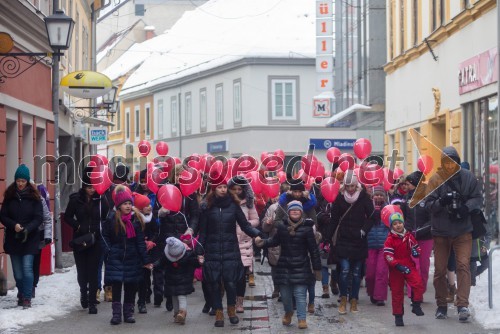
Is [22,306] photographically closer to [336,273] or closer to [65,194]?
[336,273]

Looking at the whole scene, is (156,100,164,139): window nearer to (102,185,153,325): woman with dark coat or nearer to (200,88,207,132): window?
(200,88,207,132): window

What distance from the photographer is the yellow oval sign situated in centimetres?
2038

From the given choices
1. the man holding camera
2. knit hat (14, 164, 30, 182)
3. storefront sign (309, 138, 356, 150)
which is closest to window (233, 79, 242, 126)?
storefront sign (309, 138, 356, 150)

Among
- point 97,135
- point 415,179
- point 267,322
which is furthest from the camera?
point 97,135

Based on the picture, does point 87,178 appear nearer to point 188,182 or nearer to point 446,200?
point 188,182

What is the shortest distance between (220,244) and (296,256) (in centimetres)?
92

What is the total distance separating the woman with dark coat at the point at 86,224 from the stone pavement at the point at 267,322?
443 mm

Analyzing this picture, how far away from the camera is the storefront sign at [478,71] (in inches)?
806

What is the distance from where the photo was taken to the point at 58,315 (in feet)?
43.9

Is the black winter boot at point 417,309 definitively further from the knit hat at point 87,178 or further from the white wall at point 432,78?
the white wall at point 432,78

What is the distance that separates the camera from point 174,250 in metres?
12.4

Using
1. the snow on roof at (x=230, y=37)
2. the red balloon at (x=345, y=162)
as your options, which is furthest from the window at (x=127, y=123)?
the red balloon at (x=345, y=162)

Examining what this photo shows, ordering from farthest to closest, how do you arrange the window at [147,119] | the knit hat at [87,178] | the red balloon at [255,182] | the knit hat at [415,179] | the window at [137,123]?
the window at [137,123], the window at [147,119], the red balloon at [255,182], the knit hat at [415,179], the knit hat at [87,178]

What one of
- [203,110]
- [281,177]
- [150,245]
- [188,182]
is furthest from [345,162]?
[203,110]
